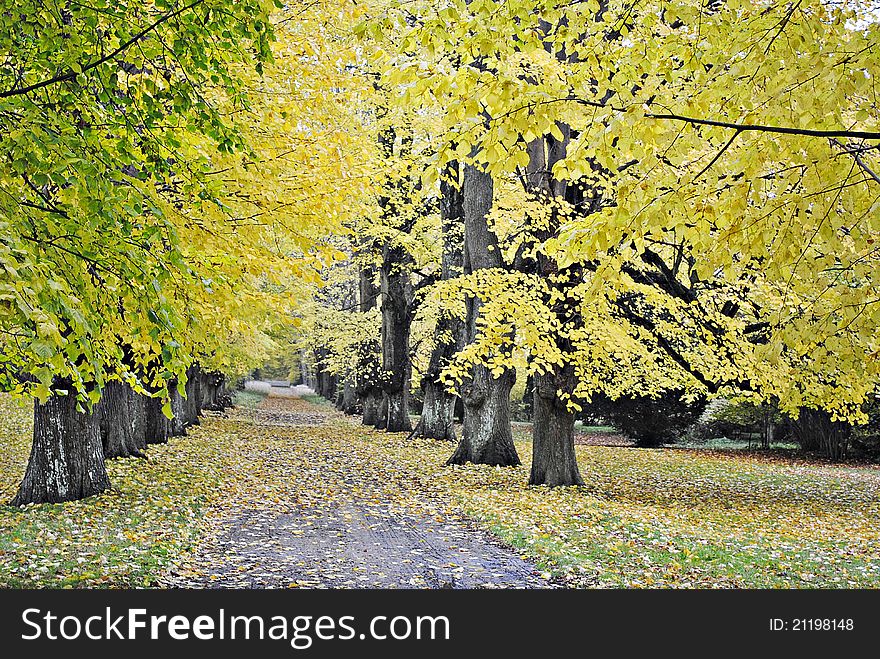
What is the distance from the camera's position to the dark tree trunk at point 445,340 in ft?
64.2

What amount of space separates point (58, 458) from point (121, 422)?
475 centimetres

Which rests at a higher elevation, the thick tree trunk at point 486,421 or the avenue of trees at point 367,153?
the avenue of trees at point 367,153

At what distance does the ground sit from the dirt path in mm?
31

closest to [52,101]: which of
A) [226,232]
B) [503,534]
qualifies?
[226,232]

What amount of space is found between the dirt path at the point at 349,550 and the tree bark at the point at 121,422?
160 inches

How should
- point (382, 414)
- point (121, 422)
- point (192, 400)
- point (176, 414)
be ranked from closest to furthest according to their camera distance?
point (121, 422) → point (176, 414) → point (192, 400) → point (382, 414)

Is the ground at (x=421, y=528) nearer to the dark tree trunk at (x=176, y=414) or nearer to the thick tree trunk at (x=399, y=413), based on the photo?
the dark tree trunk at (x=176, y=414)

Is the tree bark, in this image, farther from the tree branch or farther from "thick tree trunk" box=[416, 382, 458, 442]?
"thick tree trunk" box=[416, 382, 458, 442]

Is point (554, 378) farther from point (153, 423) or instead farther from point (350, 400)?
point (350, 400)

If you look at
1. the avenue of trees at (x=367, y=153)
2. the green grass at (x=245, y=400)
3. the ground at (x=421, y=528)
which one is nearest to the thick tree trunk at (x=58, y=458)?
the ground at (x=421, y=528)

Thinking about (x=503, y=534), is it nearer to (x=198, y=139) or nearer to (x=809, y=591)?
(x=809, y=591)

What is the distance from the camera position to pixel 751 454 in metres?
25.7

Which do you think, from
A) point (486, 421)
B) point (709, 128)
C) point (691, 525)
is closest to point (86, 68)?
point (709, 128)

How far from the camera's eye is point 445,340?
70.0 feet
